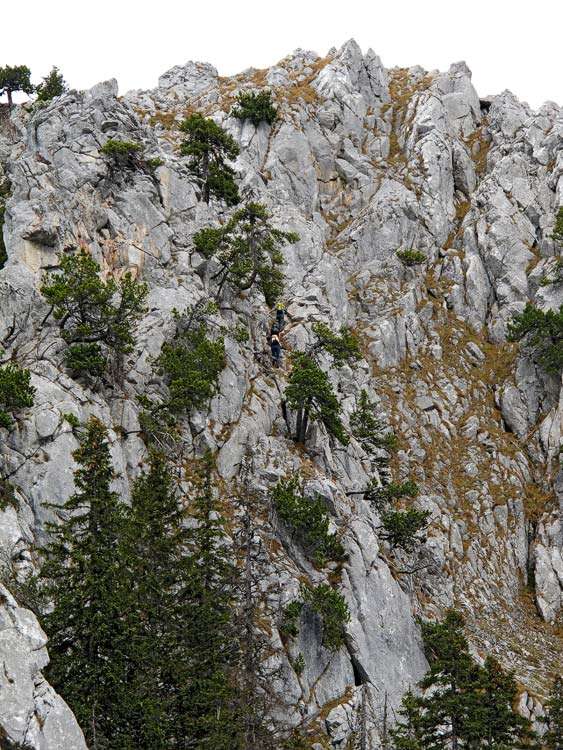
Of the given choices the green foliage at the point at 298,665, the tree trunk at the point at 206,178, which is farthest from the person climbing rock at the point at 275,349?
the green foliage at the point at 298,665

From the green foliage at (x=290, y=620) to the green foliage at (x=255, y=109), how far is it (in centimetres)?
5717

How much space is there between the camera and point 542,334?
61.9 metres

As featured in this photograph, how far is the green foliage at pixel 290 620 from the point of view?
34.2m

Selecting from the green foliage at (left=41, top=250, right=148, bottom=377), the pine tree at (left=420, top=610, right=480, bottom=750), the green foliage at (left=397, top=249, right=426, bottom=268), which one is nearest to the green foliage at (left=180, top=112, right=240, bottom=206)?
the green foliage at (left=397, top=249, right=426, bottom=268)

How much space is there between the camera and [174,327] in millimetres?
43531

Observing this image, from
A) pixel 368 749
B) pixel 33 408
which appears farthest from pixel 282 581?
pixel 33 408

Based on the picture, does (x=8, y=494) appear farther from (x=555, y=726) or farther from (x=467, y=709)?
(x=555, y=726)

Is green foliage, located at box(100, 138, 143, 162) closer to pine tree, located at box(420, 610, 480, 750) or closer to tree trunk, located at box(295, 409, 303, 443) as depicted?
tree trunk, located at box(295, 409, 303, 443)

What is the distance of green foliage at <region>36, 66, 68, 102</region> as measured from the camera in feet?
254

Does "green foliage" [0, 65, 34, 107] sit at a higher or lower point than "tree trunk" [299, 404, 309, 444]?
higher

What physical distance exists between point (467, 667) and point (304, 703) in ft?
26.4

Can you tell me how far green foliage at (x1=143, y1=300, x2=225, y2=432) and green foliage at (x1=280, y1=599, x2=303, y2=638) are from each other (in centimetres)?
1177

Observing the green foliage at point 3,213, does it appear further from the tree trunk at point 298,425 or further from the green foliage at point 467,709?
the green foliage at point 467,709

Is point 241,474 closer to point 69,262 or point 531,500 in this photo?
point 69,262
